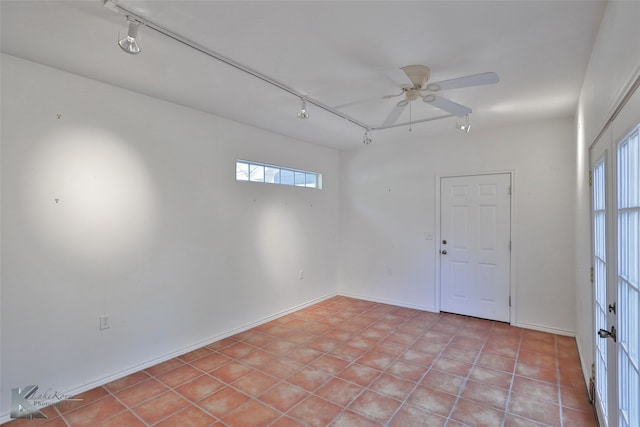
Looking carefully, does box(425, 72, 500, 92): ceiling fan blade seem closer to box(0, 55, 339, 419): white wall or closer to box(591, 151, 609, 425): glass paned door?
box(591, 151, 609, 425): glass paned door

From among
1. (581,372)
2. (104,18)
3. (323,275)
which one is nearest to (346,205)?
(323,275)

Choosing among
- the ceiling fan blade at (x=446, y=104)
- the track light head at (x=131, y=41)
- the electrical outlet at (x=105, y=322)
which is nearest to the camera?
the track light head at (x=131, y=41)

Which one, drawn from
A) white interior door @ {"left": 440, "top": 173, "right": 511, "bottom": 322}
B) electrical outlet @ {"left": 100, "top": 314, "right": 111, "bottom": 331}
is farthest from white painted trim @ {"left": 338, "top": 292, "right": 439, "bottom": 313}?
electrical outlet @ {"left": 100, "top": 314, "right": 111, "bottom": 331}

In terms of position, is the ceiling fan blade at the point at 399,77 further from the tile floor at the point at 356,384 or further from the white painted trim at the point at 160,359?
the white painted trim at the point at 160,359

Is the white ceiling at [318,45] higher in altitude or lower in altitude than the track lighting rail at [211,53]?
higher

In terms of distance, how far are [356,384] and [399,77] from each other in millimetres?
2668

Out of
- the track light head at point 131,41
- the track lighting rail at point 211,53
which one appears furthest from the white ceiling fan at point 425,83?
the track light head at point 131,41

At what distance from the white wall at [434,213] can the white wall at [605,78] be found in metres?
1.07

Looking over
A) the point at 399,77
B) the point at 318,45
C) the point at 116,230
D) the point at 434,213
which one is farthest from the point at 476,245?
the point at 116,230

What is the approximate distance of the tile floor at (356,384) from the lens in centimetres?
231

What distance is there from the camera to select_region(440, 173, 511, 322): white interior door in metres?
4.25

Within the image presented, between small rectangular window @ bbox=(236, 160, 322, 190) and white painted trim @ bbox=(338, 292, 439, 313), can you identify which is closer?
small rectangular window @ bbox=(236, 160, 322, 190)

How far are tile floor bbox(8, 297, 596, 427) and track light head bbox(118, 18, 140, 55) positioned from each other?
247 centimetres

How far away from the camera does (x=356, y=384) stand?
2760 mm
